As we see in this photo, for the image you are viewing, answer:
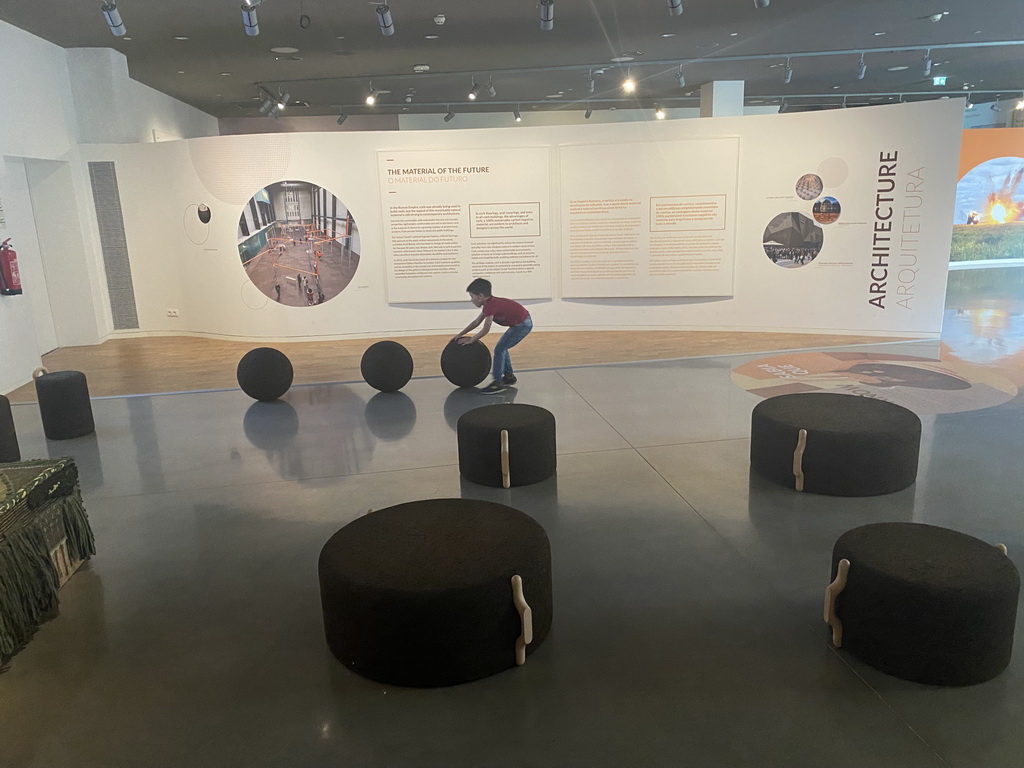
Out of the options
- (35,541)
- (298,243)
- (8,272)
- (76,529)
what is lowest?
(76,529)

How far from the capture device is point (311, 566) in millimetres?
4832

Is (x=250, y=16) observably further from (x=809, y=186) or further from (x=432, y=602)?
(x=809, y=186)

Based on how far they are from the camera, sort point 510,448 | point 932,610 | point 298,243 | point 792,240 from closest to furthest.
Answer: point 932,610 → point 510,448 → point 792,240 → point 298,243

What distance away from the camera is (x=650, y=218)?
40.6 feet

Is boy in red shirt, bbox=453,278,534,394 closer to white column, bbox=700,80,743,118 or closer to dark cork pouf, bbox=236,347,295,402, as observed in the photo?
dark cork pouf, bbox=236,347,295,402

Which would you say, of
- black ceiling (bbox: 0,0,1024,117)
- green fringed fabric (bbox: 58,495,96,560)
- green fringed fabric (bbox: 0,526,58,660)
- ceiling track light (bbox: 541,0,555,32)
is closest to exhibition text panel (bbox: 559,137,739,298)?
black ceiling (bbox: 0,0,1024,117)

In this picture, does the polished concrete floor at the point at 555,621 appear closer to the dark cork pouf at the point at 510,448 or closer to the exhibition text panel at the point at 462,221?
the dark cork pouf at the point at 510,448

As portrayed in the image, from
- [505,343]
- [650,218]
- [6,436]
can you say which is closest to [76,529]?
[6,436]

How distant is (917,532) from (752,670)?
1.14 metres

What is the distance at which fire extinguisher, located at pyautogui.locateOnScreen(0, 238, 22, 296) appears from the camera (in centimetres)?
987

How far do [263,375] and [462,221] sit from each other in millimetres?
4920

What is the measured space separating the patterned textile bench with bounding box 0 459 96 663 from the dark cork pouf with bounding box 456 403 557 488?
8.87ft

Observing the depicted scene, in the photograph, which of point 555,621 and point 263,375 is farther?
point 263,375

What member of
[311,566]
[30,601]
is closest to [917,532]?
[311,566]
